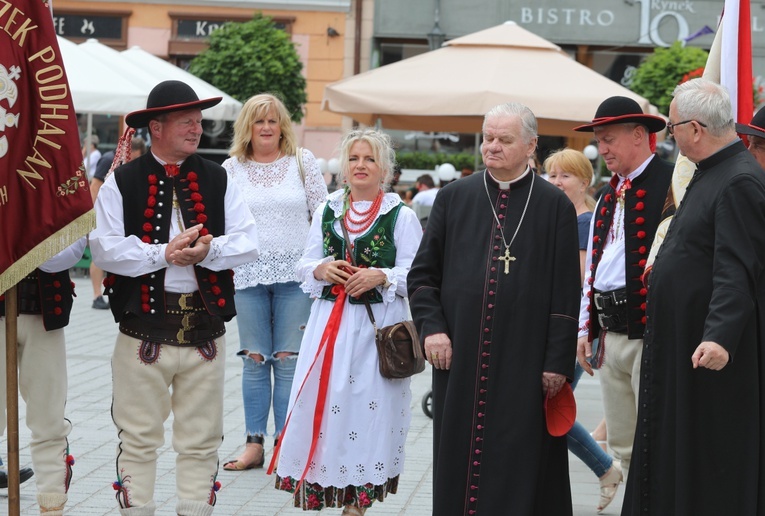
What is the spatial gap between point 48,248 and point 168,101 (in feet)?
2.77

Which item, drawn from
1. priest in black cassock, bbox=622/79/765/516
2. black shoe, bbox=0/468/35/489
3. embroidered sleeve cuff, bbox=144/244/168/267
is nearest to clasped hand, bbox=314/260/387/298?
embroidered sleeve cuff, bbox=144/244/168/267

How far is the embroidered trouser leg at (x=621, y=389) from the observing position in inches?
211

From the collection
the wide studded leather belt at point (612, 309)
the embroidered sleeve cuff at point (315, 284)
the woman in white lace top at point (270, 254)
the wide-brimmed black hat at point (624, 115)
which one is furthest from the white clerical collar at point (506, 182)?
the woman in white lace top at point (270, 254)

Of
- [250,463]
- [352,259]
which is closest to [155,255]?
[352,259]

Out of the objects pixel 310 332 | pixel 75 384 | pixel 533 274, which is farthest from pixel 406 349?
pixel 75 384

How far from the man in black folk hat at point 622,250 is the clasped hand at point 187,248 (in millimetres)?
1785

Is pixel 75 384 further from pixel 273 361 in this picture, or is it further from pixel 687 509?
pixel 687 509

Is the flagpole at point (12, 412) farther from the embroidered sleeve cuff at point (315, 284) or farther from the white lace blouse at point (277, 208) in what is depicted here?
the white lace blouse at point (277, 208)

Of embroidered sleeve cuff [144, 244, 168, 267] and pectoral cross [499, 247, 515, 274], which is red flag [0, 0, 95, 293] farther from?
pectoral cross [499, 247, 515, 274]

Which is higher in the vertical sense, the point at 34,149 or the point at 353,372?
the point at 34,149

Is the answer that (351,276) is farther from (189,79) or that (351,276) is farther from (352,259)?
(189,79)

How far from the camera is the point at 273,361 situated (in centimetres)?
696

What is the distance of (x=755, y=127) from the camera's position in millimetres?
5504

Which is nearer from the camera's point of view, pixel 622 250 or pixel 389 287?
pixel 622 250
